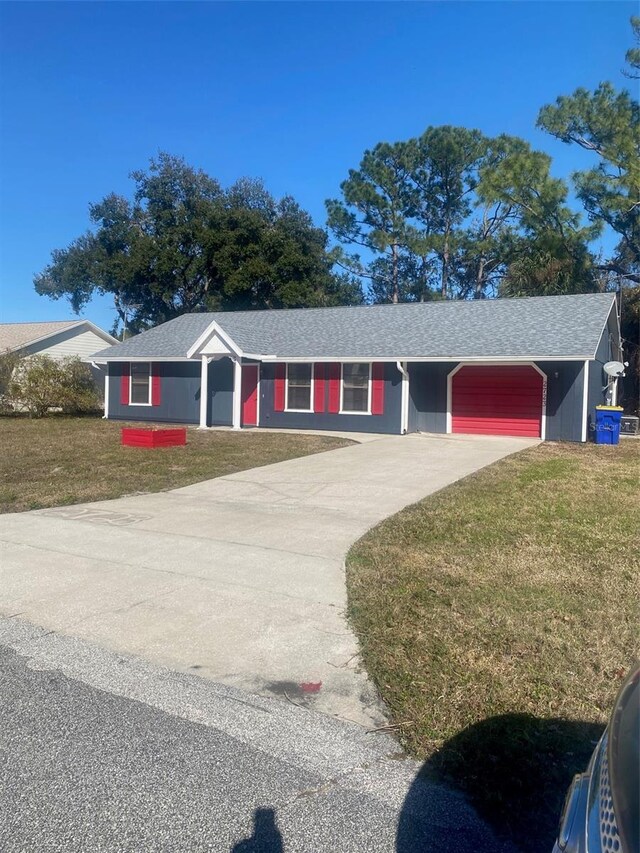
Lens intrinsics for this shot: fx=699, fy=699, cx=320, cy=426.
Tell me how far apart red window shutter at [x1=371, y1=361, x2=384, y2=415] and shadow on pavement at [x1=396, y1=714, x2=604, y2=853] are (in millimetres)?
16751

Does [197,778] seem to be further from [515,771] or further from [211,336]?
[211,336]

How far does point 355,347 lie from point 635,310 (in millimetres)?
13493

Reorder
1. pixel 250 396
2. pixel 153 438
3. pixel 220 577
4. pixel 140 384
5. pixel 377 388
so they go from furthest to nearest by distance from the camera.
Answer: pixel 140 384 → pixel 250 396 → pixel 377 388 → pixel 153 438 → pixel 220 577

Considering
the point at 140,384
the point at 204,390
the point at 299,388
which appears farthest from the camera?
the point at 140,384

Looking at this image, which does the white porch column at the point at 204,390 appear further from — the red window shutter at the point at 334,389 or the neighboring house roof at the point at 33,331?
the neighboring house roof at the point at 33,331

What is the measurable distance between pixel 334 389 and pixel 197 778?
18.2 m

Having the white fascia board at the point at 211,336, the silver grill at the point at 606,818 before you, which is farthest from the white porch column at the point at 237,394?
the silver grill at the point at 606,818

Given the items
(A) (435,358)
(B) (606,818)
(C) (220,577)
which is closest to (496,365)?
(A) (435,358)

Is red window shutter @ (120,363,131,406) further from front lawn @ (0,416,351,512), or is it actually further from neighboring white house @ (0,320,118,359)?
neighboring white house @ (0,320,118,359)

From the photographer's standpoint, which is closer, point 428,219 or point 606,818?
point 606,818

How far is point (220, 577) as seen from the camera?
6219 mm

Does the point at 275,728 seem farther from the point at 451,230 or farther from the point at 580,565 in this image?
the point at 451,230

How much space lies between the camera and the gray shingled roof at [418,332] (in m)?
18.5

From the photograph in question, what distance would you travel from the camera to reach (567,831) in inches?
74.6
